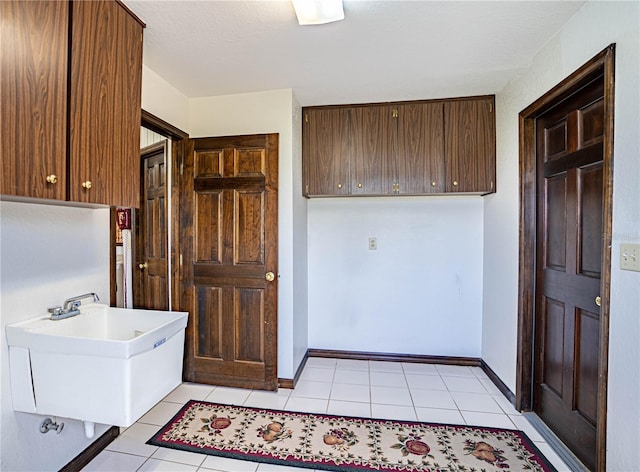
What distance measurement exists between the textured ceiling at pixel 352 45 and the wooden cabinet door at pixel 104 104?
212 millimetres

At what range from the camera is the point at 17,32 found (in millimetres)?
1078

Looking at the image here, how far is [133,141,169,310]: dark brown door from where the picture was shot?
2.80 meters

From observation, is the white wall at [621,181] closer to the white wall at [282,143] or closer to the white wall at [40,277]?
the white wall at [282,143]

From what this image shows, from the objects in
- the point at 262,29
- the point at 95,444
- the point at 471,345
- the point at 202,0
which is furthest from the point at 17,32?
the point at 471,345

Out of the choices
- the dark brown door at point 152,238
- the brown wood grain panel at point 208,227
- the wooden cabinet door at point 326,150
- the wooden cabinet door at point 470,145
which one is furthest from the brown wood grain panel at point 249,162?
the wooden cabinet door at point 470,145

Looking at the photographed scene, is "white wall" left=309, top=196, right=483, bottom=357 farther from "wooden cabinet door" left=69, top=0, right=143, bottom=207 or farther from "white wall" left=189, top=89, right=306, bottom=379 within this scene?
"wooden cabinet door" left=69, top=0, right=143, bottom=207

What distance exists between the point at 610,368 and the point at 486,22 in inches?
71.9

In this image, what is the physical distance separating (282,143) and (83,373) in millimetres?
1944

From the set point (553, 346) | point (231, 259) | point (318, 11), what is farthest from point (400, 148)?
point (553, 346)

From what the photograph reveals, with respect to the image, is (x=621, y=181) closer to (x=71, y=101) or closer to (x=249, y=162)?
(x=249, y=162)

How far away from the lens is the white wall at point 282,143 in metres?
2.53

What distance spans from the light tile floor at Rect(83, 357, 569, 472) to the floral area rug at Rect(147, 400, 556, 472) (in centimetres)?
7

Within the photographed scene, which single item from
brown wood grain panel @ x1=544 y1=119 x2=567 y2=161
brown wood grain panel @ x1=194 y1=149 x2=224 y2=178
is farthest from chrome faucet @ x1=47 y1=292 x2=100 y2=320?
brown wood grain panel @ x1=544 y1=119 x2=567 y2=161

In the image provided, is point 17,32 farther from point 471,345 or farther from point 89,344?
point 471,345
